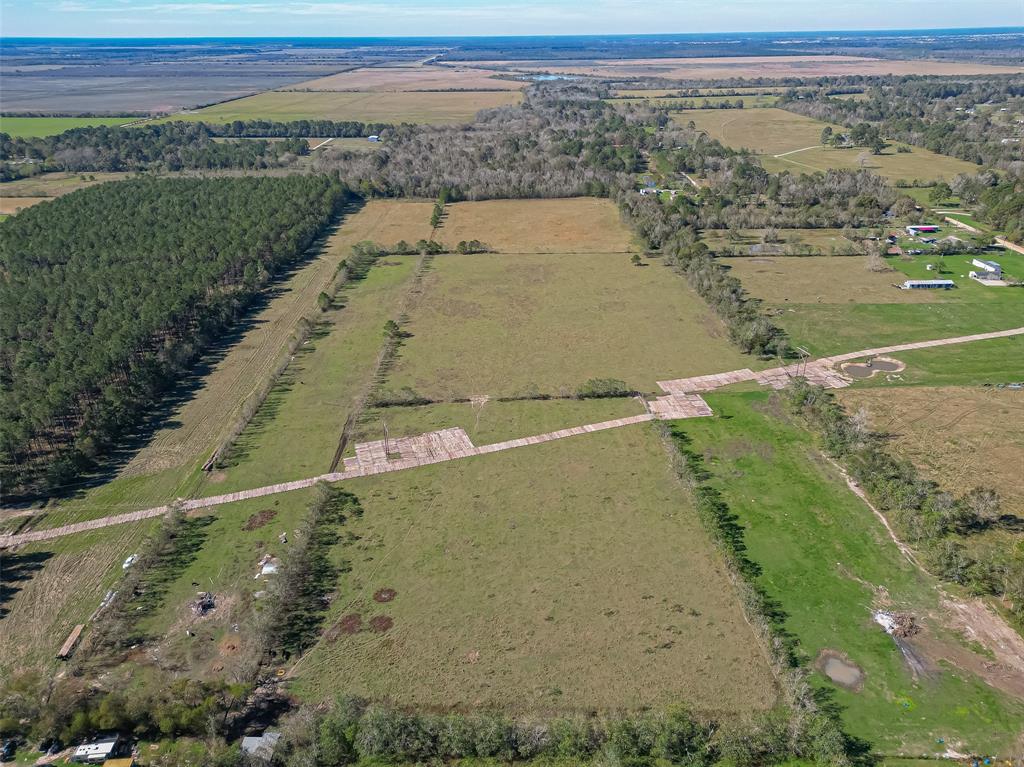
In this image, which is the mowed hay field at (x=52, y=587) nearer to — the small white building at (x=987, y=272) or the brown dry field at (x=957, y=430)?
the brown dry field at (x=957, y=430)

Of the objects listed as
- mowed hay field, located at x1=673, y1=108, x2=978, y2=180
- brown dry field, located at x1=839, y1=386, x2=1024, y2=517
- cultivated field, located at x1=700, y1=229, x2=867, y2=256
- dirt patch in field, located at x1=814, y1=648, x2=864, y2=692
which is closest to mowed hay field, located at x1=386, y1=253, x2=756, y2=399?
brown dry field, located at x1=839, y1=386, x2=1024, y2=517

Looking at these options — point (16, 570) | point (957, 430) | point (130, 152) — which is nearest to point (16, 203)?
point (130, 152)

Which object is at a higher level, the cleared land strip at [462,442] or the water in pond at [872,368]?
the water in pond at [872,368]

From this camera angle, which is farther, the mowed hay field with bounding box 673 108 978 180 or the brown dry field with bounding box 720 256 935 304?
the mowed hay field with bounding box 673 108 978 180

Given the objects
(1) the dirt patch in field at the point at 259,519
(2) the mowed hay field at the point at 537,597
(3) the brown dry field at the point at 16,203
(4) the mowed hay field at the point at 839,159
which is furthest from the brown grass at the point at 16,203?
(4) the mowed hay field at the point at 839,159

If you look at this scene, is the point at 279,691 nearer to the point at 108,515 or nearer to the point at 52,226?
the point at 108,515

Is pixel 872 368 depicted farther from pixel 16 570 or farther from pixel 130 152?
pixel 130 152

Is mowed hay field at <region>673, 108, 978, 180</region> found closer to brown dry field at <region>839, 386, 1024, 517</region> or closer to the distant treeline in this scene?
brown dry field at <region>839, 386, 1024, 517</region>
